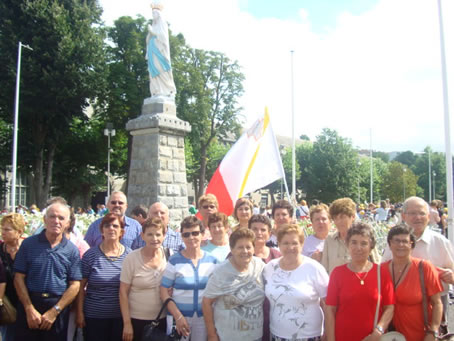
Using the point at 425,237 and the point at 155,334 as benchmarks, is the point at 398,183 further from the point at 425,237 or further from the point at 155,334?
the point at 155,334

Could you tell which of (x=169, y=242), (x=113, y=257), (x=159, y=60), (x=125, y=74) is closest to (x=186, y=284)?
(x=113, y=257)

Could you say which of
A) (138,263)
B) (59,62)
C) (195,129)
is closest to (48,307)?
(138,263)

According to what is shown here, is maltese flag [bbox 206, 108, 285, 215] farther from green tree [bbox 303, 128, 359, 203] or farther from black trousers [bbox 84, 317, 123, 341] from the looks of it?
green tree [bbox 303, 128, 359, 203]

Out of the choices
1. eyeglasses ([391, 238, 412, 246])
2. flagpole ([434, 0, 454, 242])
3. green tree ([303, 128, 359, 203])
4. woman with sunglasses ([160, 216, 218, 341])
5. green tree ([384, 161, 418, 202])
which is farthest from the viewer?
green tree ([384, 161, 418, 202])

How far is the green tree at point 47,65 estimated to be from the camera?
21.7 m

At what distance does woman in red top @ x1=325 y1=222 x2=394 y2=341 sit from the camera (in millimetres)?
3299

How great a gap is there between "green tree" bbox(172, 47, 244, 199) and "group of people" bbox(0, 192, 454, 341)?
25.7 meters

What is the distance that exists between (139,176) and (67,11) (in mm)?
15992

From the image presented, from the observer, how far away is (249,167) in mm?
7371

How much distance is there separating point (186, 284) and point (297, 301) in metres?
1.02

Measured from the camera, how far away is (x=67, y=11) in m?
22.8

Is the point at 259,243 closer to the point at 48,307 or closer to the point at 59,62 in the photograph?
the point at 48,307

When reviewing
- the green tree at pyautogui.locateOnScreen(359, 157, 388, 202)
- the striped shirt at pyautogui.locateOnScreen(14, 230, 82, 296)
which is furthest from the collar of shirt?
the green tree at pyautogui.locateOnScreen(359, 157, 388, 202)

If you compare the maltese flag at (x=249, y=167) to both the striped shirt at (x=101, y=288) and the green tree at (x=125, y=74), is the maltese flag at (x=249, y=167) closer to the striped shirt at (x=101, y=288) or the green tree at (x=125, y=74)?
the striped shirt at (x=101, y=288)
